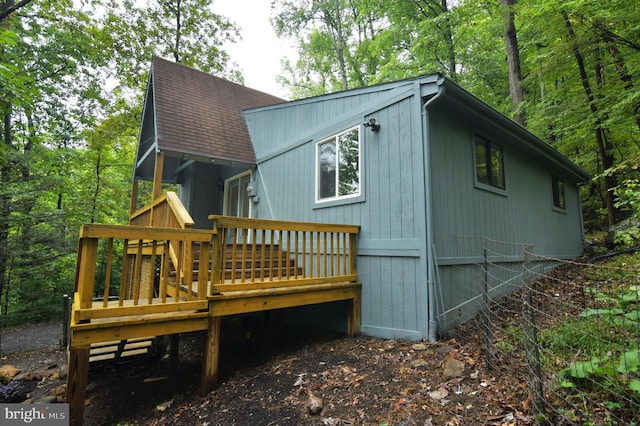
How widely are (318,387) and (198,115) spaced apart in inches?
281

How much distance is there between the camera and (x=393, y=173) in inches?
188

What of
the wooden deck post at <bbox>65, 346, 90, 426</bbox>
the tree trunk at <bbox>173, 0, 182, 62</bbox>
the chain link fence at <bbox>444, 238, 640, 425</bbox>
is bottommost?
the wooden deck post at <bbox>65, 346, 90, 426</bbox>

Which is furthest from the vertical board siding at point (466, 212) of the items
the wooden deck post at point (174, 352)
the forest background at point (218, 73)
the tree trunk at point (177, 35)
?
the tree trunk at point (177, 35)

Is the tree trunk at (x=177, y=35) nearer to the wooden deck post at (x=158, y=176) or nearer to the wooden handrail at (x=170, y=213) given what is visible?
the wooden deck post at (x=158, y=176)

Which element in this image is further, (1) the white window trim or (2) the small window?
(2) the small window

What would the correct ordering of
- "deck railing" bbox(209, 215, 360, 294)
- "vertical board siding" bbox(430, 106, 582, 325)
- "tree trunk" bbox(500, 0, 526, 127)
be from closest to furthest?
"deck railing" bbox(209, 215, 360, 294), "vertical board siding" bbox(430, 106, 582, 325), "tree trunk" bbox(500, 0, 526, 127)

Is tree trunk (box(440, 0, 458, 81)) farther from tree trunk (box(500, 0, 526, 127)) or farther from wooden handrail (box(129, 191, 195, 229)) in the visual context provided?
wooden handrail (box(129, 191, 195, 229))

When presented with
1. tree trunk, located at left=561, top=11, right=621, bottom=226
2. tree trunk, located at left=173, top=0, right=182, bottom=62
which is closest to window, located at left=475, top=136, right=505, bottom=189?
tree trunk, located at left=561, top=11, right=621, bottom=226

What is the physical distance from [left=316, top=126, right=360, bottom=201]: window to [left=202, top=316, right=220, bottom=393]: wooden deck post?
118 inches

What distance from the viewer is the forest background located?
8.12 meters

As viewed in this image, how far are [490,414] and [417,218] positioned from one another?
2437mm

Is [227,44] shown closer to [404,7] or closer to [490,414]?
[404,7]

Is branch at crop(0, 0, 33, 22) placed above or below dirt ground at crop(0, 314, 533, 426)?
above

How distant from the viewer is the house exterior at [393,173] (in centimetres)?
445
